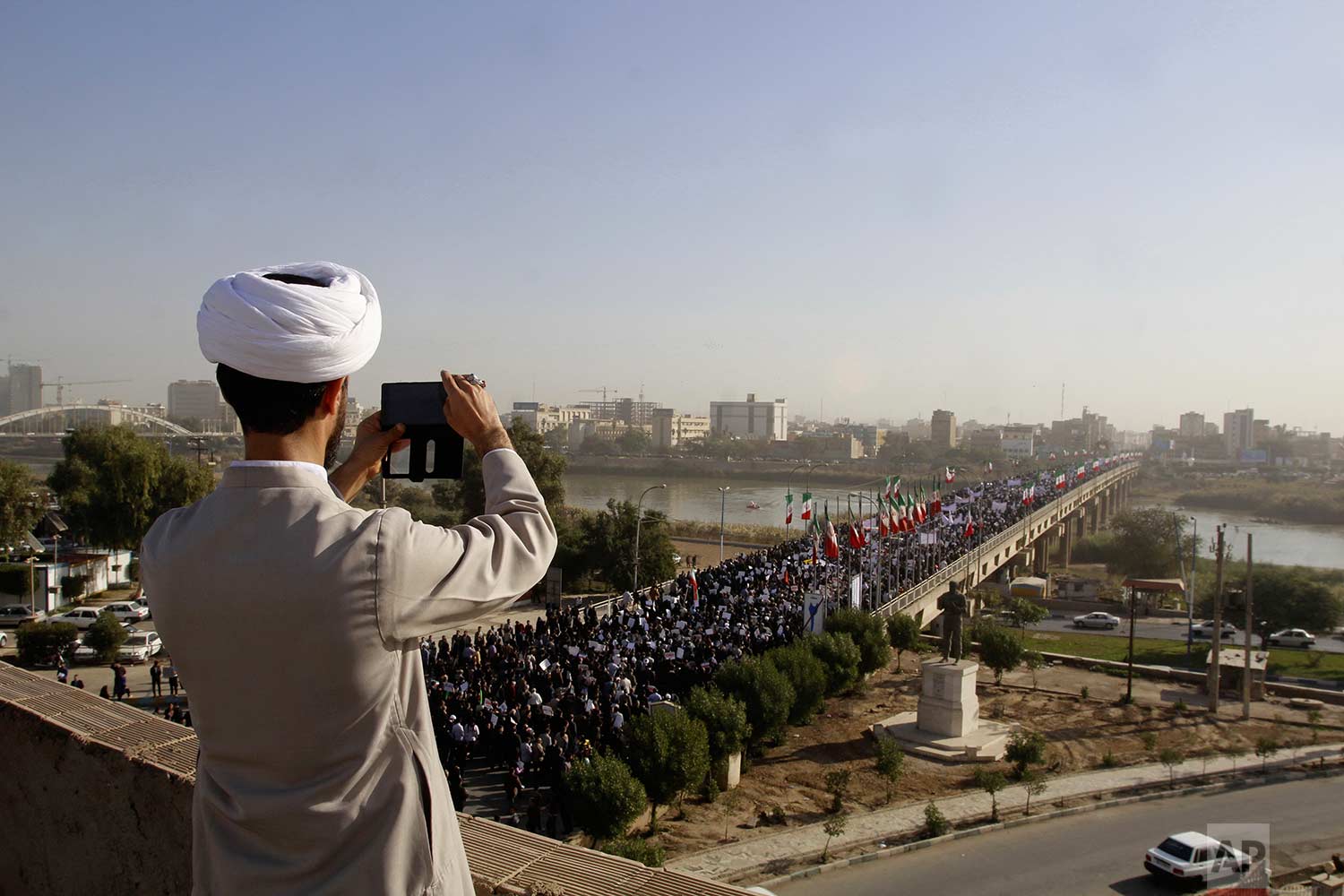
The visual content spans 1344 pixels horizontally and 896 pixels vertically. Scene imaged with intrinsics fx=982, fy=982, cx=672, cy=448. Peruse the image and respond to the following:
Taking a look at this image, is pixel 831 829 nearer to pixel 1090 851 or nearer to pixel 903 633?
pixel 1090 851

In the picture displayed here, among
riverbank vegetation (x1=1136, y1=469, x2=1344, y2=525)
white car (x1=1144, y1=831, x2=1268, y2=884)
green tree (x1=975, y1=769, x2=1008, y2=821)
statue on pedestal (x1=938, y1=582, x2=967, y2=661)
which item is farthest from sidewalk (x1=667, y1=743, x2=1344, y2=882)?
riverbank vegetation (x1=1136, y1=469, x2=1344, y2=525)

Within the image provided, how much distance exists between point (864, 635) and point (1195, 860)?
9.09 m

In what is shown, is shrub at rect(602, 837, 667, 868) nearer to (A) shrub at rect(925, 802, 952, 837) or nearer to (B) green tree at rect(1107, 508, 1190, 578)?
(A) shrub at rect(925, 802, 952, 837)

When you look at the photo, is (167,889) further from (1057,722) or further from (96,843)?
(1057,722)

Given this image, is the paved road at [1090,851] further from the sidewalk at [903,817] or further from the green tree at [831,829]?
the sidewalk at [903,817]

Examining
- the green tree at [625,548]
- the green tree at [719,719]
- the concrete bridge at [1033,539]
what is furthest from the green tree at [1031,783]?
the green tree at [625,548]

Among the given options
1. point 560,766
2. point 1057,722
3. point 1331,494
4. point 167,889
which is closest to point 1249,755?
point 1057,722

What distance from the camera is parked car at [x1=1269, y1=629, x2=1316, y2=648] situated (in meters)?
31.1

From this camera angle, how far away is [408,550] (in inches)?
46.6

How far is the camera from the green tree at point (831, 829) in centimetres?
1270

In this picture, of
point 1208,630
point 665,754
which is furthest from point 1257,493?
point 665,754

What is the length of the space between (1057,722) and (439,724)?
13.1 metres

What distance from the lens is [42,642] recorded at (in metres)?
19.0

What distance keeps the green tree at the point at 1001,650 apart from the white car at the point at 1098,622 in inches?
523
